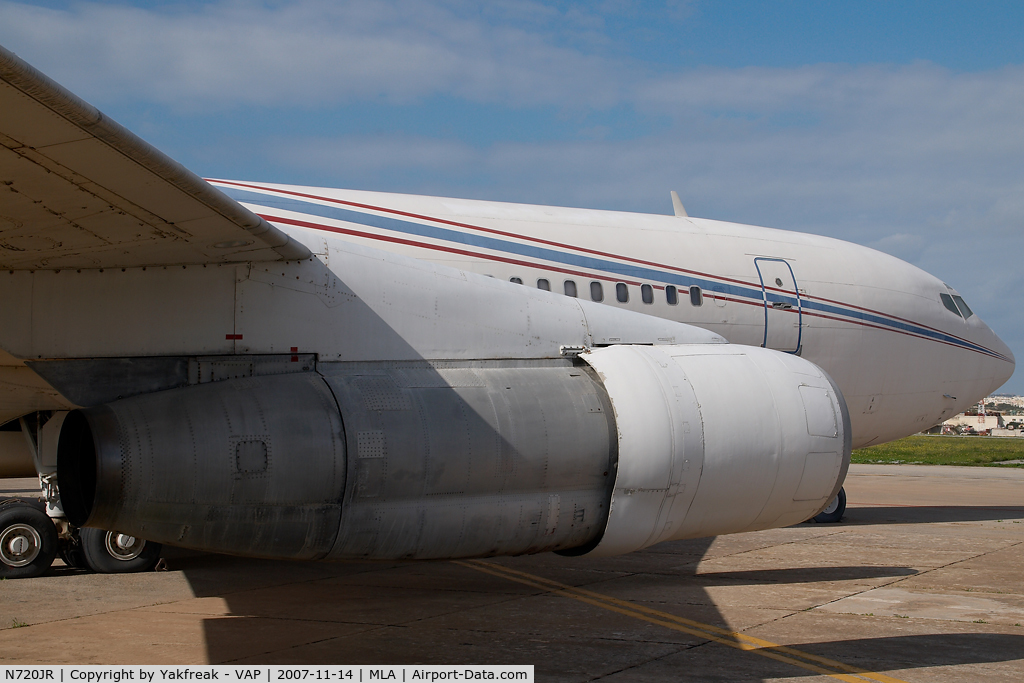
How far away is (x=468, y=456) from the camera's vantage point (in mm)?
6137

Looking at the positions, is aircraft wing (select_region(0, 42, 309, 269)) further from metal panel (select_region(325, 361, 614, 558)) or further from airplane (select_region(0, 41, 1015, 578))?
metal panel (select_region(325, 361, 614, 558))

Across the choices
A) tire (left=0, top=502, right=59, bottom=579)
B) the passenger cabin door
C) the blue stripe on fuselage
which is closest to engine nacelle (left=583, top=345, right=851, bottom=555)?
the blue stripe on fuselage

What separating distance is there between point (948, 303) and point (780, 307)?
403 cm

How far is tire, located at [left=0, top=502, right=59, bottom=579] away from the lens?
1037cm

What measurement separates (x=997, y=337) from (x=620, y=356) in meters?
11.6

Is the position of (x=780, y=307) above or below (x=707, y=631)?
above

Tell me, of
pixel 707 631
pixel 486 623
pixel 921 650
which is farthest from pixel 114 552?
pixel 921 650

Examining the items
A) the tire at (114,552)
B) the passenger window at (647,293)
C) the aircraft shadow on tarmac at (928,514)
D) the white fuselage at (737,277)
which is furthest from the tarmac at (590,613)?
the passenger window at (647,293)

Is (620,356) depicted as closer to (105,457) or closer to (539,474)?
(539,474)

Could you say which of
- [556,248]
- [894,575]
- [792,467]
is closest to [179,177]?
[792,467]

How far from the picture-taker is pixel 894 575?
10.8m

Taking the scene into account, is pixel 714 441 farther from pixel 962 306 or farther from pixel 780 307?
pixel 962 306

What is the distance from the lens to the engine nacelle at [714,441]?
21.6 feet

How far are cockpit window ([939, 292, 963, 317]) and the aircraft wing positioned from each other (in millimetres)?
12048
